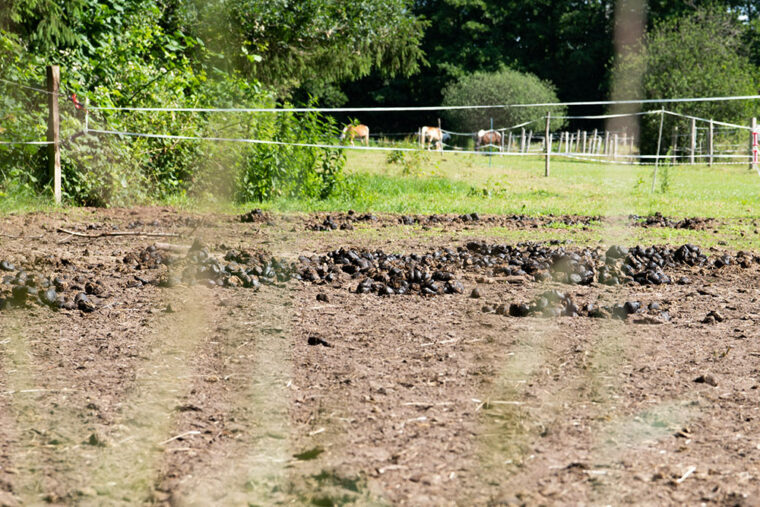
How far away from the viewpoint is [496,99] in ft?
139

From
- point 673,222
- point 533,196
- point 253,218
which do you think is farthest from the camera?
point 533,196

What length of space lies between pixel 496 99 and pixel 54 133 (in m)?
35.9

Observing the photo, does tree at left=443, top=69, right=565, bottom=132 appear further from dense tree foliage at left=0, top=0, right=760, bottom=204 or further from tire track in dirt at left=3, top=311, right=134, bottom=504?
tire track in dirt at left=3, top=311, right=134, bottom=504

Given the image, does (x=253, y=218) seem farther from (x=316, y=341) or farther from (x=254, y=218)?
(x=316, y=341)

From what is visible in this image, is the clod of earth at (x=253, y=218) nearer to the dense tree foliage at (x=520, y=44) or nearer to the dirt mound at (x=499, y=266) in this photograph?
the dirt mound at (x=499, y=266)

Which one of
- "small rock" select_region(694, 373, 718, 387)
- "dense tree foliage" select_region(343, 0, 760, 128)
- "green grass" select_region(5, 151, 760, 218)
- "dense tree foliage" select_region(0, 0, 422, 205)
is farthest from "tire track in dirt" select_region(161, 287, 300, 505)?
"dense tree foliage" select_region(343, 0, 760, 128)

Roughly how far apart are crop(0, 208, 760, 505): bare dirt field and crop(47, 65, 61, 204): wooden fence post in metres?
3.27

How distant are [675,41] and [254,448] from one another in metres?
37.3

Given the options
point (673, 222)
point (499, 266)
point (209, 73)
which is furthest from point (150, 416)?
point (209, 73)

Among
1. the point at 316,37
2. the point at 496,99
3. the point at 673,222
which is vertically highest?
the point at 496,99

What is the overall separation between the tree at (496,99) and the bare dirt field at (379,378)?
1445 inches

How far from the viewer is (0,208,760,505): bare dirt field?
216 centimetres

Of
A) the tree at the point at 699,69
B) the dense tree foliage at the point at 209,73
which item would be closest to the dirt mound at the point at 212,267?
the dense tree foliage at the point at 209,73

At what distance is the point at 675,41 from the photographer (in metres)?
35.4
